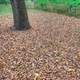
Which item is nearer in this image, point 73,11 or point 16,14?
point 16,14

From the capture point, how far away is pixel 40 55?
8.72 m

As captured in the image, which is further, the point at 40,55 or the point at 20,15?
the point at 20,15

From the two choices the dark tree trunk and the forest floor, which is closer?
the forest floor

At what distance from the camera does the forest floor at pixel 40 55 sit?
23.3 ft

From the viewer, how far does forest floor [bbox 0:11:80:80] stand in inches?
279

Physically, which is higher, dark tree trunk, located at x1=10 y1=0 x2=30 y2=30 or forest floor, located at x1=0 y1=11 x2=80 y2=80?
dark tree trunk, located at x1=10 y1=0 x2=30 y2=30

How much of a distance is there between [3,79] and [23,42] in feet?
12.6

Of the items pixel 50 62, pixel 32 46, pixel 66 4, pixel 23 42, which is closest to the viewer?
pixel 50 62

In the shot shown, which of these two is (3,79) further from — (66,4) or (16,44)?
(66,4)

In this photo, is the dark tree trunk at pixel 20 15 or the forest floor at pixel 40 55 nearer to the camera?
the forest floor at pixel 40 55

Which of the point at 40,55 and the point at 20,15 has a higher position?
the point at 20,15

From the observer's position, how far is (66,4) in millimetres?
25250

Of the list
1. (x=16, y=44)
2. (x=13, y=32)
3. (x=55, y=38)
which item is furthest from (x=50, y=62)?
(x=13, y=32)

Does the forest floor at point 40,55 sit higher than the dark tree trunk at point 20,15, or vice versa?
the dark tree trunk at point 20,15
